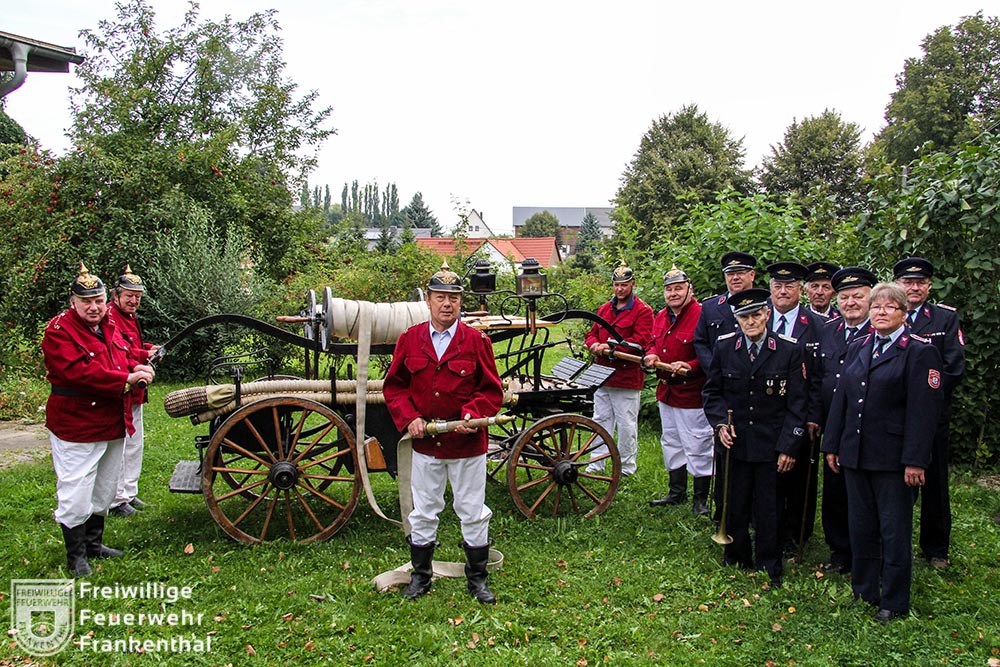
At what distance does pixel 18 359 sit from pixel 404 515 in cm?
980

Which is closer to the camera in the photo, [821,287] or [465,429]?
[465,429]

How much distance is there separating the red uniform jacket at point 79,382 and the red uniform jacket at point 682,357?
3.91m

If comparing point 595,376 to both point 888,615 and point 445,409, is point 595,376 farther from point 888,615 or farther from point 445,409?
point 888,615

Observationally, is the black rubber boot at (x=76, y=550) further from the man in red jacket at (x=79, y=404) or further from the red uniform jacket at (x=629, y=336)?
the red uniform jacket at (x=629, y=336)

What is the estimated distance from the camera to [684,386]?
19.2ft

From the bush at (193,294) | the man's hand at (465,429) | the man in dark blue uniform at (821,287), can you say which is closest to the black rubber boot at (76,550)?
the man's hand at (465,429)

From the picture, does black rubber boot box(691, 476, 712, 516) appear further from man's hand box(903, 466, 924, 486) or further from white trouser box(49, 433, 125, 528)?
white trouser box(49, 433, 125, 528)

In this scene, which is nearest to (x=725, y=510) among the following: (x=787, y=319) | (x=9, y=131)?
(x=787, y=319)

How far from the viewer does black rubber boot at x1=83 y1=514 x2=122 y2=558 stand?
483 centimetres

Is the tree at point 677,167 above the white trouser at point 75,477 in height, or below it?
above

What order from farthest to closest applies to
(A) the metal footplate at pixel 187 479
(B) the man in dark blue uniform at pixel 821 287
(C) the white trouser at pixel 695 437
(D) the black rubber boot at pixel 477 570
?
(C) the white trouser at pixel 695 437 → (B) the man in dark blue uniform at pixel 821 287 → (A) the metal footplate at pixel 187 479 → (D) the black rubber boot at pixel 477 570

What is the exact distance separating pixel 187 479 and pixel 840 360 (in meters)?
4.39

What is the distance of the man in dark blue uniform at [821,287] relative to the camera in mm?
5652

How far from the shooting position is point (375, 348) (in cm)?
521
